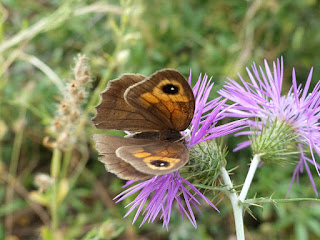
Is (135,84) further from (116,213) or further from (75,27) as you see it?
(75,27)

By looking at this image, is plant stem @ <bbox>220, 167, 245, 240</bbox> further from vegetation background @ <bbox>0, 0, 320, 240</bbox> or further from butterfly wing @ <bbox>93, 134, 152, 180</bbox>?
vegetation background @ <bbox>0, 0, 320, 240</bbox>

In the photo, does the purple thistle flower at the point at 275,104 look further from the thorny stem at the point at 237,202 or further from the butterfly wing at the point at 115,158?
the butterfly wing at the point at 115,158

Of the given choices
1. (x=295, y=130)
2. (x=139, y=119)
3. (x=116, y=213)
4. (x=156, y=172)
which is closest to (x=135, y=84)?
(x=139, y=119)

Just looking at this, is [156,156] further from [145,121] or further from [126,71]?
[126,71]

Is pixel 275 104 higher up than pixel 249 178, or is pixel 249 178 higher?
pixel 275 104

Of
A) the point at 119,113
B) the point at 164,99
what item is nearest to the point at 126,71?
the point at 119,113

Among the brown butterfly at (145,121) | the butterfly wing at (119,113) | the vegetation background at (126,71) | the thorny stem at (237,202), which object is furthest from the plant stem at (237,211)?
the vegetation background at (126,71)

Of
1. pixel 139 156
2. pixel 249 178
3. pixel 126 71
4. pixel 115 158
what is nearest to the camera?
pixel 139 156
